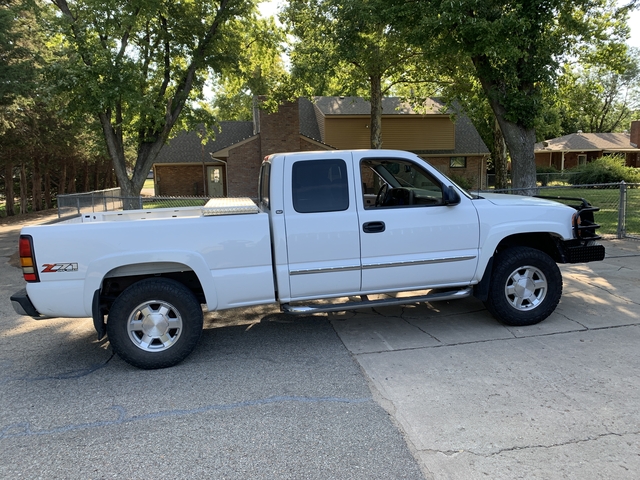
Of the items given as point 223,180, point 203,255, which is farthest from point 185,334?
point 223,180

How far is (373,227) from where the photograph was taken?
5.16m

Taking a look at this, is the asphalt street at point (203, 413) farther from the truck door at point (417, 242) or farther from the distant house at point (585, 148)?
the distant house at point (585, 148)

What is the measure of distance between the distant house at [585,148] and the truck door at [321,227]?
1684 inches

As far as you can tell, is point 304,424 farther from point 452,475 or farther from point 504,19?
point 504,19

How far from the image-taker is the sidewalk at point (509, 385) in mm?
3229

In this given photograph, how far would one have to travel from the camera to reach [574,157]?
4834 centimetres

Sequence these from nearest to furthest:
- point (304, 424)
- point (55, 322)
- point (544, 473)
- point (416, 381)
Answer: point (544, 473)
point (304, 424)
point (416, 381)
point (55, 322)

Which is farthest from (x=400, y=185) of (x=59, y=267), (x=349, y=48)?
(x=349, y=48)

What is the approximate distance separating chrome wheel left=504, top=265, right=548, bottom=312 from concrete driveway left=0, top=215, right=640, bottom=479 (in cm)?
33

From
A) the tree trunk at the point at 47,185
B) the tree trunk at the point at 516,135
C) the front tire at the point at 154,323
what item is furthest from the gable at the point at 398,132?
the front tire at the point at 154,323

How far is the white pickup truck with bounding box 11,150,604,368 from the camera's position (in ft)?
15.2

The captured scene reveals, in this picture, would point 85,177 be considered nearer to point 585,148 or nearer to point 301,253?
point 301,253

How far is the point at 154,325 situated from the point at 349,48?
13252 mm

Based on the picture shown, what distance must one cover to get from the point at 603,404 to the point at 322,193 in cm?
312
